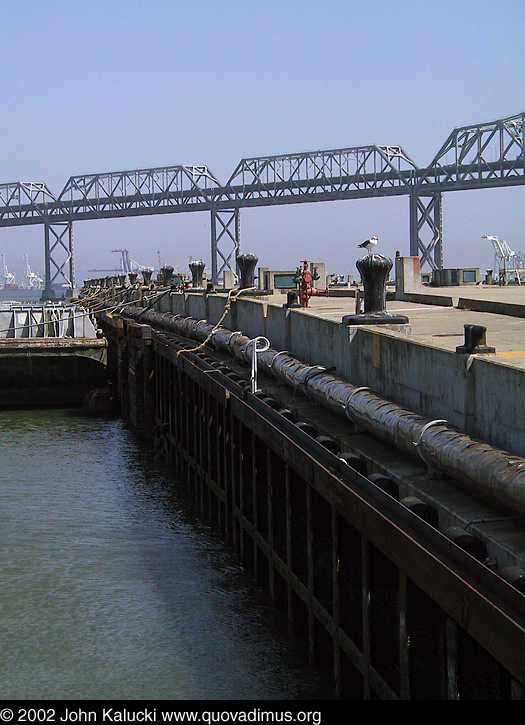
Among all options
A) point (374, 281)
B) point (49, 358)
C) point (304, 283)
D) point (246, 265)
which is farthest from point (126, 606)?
point (49, 358)

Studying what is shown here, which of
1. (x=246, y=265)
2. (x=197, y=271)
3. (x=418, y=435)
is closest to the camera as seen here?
(x=418, y=435)

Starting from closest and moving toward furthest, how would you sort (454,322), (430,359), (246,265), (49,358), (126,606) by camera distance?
(430,359)
(126,606)
(454,322)
(246,265)
(49,358)

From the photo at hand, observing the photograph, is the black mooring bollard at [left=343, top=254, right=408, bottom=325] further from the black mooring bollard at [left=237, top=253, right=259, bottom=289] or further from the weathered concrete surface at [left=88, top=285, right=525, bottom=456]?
the black mooring bollard at [left=237, top=253, right=259, bottom=289]

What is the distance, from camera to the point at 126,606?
17.2 m

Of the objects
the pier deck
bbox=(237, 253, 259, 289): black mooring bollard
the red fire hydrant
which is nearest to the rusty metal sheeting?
the pier deck

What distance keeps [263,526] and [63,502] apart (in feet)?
29.8

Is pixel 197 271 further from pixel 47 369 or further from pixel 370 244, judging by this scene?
pixel 370 244

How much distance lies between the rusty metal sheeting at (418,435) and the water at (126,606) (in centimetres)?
370

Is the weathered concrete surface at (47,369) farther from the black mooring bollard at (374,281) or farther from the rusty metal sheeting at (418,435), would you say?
the black mooring bollard at (374,281)

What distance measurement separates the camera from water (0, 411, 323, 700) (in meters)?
14.1

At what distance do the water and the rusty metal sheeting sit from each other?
3.70 m

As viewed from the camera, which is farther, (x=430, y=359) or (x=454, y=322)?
(x=454, y=322)

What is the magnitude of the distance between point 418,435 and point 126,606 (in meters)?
7.23

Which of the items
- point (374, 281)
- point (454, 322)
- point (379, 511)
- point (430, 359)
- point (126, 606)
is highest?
point (374, 281)
